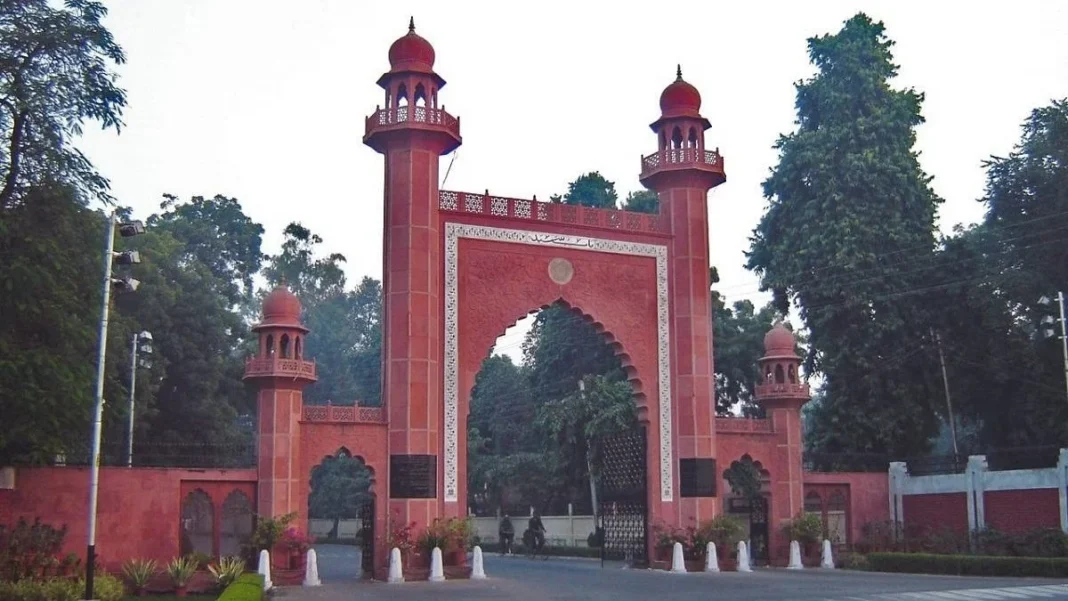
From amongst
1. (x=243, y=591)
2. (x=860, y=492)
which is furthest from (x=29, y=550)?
(x=860, y=492)

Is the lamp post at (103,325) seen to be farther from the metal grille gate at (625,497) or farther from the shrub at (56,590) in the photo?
the metal grille gate at (625,497)

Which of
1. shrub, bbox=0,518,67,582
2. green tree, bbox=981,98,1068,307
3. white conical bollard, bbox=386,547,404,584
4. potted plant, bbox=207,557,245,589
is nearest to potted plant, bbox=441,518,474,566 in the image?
white conical bollard, bbox=386,547,404,584

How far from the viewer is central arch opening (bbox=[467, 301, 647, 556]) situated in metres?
32.0

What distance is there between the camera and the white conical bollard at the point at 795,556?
78.9ft

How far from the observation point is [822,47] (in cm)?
3216

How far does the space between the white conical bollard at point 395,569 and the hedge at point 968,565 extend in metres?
9.88

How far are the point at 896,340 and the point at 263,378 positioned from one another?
54.3 ft

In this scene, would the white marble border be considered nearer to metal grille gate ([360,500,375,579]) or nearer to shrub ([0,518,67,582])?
metal grille gate ([360,500,375,579])

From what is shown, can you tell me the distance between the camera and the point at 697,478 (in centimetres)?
2423

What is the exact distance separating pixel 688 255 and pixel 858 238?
21.9ft

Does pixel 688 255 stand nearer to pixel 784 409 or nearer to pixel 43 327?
pixel 784 409

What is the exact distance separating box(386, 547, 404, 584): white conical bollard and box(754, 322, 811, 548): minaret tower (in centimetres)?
887

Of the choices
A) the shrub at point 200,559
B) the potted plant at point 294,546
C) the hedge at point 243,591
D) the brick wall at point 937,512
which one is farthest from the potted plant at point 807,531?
the hedge at point 243,591

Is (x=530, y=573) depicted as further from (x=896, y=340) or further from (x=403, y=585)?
(x=896, y=340)
